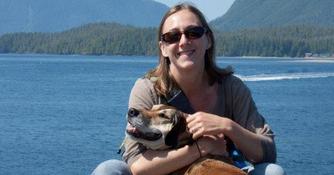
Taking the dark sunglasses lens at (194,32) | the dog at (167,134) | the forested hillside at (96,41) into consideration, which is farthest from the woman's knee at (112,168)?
the forested hillside at (96,41)

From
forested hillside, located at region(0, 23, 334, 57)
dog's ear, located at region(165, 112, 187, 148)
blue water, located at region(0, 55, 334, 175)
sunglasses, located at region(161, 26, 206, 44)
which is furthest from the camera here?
forested hillside, located at region(0, 23, 334, 57)

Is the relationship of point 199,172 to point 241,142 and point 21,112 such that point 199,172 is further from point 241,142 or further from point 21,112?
point 21,112

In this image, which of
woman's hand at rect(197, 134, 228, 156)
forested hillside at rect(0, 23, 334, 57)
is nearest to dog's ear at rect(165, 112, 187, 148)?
woman's hand at rect(197, 134, 228, 156)

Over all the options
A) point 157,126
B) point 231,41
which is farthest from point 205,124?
point 231,41

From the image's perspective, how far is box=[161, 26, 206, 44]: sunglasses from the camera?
4.20 metres

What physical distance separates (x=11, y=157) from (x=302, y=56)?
431ft

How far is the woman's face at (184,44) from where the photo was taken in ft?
13.8

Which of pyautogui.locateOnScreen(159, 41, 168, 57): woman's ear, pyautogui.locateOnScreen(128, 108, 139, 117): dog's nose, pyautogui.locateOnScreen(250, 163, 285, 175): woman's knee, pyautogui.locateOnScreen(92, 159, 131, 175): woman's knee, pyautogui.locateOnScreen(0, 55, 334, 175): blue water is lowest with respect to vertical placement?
pyautogui.locateOnScreen(0, 55, 334, 175): blue water

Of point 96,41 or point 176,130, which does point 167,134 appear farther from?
point 96,41

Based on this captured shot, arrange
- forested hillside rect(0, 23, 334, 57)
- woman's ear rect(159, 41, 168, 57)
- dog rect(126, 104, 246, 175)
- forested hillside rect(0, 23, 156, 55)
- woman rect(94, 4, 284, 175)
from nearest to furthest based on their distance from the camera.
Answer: dog rect(126, 104, 246, 175) → woman rect(94, 4, 284, 175) → woman's ear rect(159, 41, 168, 57) → forested hillside rect(0, 23, 334, 57) → forested hillside rect(0, 23, 156, 55)

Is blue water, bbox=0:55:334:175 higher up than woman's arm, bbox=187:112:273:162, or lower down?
lower down

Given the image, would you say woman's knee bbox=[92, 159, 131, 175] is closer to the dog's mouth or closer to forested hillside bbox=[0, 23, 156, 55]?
the dog's mouth

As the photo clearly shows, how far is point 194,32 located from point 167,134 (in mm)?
655

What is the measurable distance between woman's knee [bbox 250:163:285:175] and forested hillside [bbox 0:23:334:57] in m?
145
